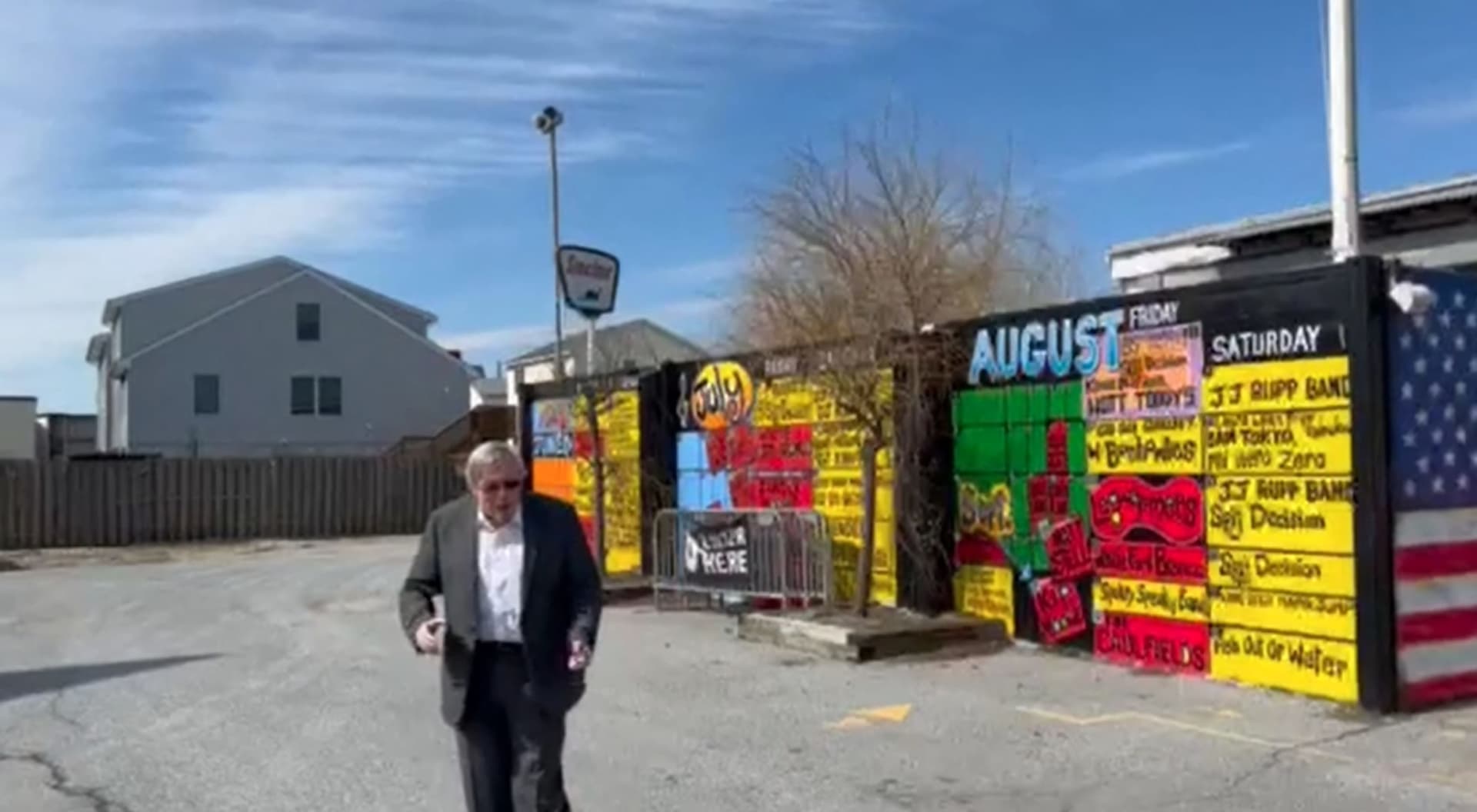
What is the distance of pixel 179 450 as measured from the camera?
54000 mm

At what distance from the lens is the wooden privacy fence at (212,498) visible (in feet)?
112

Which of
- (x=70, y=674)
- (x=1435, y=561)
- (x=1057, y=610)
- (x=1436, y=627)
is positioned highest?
(x=1435, y=561)

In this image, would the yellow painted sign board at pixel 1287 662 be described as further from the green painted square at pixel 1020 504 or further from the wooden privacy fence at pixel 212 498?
the wooden privacy fence at pixel 212 498

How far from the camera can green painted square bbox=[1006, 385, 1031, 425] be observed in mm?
12922

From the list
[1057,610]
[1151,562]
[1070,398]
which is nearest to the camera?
[1151,562]

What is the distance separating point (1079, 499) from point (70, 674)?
8.57 meters

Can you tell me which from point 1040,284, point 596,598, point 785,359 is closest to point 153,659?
point 785,359

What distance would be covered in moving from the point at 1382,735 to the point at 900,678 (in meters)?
3.57

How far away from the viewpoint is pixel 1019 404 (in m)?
13.0

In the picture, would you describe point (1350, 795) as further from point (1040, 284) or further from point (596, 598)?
point (1040, 284)

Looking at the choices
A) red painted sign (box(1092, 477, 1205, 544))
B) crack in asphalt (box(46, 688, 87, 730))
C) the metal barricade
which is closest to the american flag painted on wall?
red painted sign (box(1092, 477, 1205, 544))

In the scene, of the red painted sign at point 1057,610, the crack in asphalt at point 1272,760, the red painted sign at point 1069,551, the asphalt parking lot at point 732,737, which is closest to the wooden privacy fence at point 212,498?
the asphalt parking lot at point 732,737

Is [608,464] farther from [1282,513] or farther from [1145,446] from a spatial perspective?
[1282,513]

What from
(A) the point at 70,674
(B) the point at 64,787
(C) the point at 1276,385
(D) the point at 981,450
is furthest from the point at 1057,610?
(A) the point at 70,674
